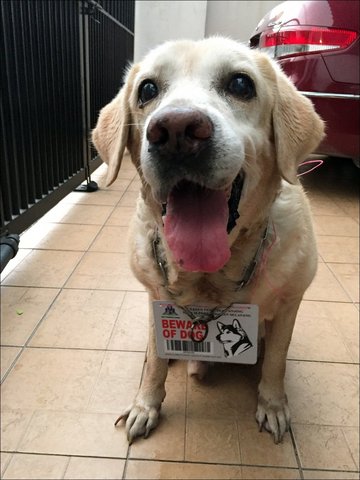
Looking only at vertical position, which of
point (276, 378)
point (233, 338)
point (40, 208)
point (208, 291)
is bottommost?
point (40, 208)

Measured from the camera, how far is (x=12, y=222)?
230cm

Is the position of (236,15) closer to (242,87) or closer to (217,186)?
(242,87)

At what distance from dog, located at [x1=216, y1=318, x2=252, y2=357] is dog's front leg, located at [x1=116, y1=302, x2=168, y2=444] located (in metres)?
0.25

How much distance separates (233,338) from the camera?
1271 mm

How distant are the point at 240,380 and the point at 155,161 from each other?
994 mm

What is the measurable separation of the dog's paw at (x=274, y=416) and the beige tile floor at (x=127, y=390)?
1.1 inches

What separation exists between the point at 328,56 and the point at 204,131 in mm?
2732

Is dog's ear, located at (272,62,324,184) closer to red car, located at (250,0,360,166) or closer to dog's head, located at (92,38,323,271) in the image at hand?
dog's head, located at (92,38,323,271)

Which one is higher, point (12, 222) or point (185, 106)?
point (185, 106)

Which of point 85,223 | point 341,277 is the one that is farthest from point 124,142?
point 85,223

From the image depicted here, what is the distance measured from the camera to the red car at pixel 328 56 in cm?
306

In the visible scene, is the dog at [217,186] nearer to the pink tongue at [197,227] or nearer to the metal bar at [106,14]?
the pink tongue at [197,227]

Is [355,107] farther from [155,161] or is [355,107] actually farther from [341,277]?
[155,161]

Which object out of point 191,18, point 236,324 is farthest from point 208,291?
point 191,18
